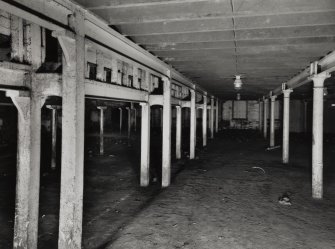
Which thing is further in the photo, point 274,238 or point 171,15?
point 274,238

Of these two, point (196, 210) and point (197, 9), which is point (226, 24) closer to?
point (197, 9)

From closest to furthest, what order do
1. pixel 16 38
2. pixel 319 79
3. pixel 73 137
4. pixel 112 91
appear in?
pixel 16 38
pixel 73 137
pixel 112 91
pixel 319 79

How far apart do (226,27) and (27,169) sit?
367 cm

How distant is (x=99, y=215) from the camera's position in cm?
572

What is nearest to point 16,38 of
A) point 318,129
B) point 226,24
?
point 226,24

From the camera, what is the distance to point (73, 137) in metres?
3.45

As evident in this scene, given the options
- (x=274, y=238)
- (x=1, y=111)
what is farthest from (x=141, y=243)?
(x=1, y=111)

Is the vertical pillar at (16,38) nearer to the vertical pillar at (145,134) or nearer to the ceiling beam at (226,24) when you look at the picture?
the ceiling beam at (226,24)

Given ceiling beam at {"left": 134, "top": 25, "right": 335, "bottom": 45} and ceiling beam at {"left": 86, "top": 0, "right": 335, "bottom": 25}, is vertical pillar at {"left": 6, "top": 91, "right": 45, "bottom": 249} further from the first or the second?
ceiling beam at {"left": 134, "top": 25, "right": 335, "bottom": 45}

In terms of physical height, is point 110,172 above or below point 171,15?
below

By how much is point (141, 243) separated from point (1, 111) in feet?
48.3

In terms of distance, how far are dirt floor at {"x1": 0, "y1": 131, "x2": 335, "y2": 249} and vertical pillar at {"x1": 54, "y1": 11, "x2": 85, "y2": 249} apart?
103 cm

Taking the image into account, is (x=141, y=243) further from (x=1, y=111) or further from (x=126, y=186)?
(x=1, y=111)

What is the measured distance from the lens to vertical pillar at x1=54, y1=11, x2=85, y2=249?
3.38m
